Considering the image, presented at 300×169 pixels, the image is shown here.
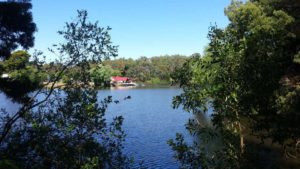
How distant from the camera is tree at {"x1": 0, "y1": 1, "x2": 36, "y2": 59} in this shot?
11.0 metres

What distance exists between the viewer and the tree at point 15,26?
11.0 m

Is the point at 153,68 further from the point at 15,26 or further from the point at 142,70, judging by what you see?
the point at 15,26

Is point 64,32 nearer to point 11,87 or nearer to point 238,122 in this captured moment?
point 238,122

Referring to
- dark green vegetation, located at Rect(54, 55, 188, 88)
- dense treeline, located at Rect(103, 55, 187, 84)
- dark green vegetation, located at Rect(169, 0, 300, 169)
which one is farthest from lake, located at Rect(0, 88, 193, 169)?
dense treeline, located at Rect(103, 55, 187, 84)

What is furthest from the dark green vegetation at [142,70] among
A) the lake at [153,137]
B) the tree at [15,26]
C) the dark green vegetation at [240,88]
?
the tree at [15,26]

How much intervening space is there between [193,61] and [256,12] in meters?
22.0

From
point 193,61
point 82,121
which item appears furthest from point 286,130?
point 82,121

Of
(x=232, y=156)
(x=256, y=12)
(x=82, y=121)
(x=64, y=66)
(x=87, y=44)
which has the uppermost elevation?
(x=256, y=12)

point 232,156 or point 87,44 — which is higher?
point 87,44

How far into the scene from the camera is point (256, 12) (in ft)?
79.9

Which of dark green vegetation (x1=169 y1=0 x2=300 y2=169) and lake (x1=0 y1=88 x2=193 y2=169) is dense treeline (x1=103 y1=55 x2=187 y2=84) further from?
Result: dark green vegetation (x1=169 y1=0 x2=300 y2=169)

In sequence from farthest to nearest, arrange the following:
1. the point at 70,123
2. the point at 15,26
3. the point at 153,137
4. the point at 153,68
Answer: the point at 153,68 < the point at 153,137 < the point at 15,26 < the point at 70,123

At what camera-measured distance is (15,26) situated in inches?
441

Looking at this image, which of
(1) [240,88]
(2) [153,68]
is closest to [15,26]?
(1) [240,88]
